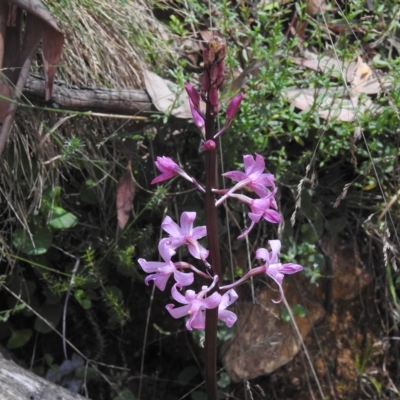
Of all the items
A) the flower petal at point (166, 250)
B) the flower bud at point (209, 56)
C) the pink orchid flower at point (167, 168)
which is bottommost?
the flower petal at point (166, 250)

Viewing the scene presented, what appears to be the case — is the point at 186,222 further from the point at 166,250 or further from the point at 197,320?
the point at 197,320

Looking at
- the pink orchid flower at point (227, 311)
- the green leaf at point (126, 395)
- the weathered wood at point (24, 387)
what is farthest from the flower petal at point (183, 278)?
the green leaf at point (126, 395)

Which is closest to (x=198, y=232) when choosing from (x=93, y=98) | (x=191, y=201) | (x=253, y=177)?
(x=253, y=177)

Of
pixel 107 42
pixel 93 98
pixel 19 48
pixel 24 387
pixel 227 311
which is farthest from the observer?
pixel 107 42

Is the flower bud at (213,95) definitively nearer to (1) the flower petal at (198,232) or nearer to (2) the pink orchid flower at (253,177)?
(2) the pink orchid flower at (253,177)

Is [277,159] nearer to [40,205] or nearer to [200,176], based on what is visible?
[200,176]

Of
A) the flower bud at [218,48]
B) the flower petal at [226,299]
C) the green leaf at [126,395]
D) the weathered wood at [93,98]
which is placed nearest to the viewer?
the flower bud at [218,48]

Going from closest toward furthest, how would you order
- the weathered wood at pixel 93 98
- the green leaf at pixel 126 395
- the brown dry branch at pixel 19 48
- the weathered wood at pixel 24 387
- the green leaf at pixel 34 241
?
the weathered wood at pixel 24 387
the brown dry branch at pixel 19 48
the weathered wood at pixel 93 98
the green leaf at pixel 34 241
the green leaf at pixel 126 395

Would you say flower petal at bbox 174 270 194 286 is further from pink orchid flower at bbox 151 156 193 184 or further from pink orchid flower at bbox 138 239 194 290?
pink orchid flower at bbox 151 156 193 184
